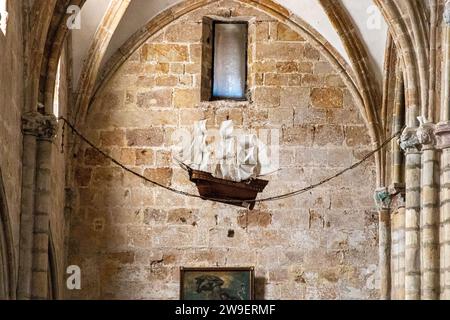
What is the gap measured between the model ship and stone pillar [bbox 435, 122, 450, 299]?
4.33 metres

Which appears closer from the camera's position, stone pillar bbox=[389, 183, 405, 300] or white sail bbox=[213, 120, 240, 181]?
stone pillar bbox=[389, 183, 405, 300]

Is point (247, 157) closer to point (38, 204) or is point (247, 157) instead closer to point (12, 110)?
point (38, 204)

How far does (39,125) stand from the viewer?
18.7 metres

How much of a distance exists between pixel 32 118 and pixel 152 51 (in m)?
4.46

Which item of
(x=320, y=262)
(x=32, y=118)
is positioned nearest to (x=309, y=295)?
(x=320, y=262)

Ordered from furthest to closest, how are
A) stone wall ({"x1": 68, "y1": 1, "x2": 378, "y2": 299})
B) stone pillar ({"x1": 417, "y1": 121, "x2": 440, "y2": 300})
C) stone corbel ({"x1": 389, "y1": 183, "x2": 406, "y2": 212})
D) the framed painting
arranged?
stone wall ({"x1": 68, "y1": 1, "x2": 378, "y2": 299})
the framed painting
stone corbel ({"x1": 389, "y1": 183, "x2": 406, "y2": 212})
stone pillar ({"x1": 417, "y1": 121, "x2": 440, "y2": 300})

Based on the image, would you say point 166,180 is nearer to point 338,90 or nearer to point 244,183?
point 244,183

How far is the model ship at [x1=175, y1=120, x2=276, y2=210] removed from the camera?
22250 millimetres

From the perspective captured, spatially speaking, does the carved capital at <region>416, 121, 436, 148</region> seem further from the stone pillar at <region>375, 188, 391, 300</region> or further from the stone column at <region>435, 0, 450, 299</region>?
the stone pillar at <region>375, 188, 391, 300</region>

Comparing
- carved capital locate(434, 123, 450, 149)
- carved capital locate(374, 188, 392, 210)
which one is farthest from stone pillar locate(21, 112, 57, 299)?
carved capital locate(374, 188, 392, 210)

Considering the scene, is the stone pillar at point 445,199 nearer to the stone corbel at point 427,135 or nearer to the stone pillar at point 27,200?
the stone corbel at point 427,135

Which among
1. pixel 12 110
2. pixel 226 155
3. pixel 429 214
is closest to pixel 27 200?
pixel 12 110

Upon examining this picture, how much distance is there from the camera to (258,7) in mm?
22875

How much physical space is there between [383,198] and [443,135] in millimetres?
3545
